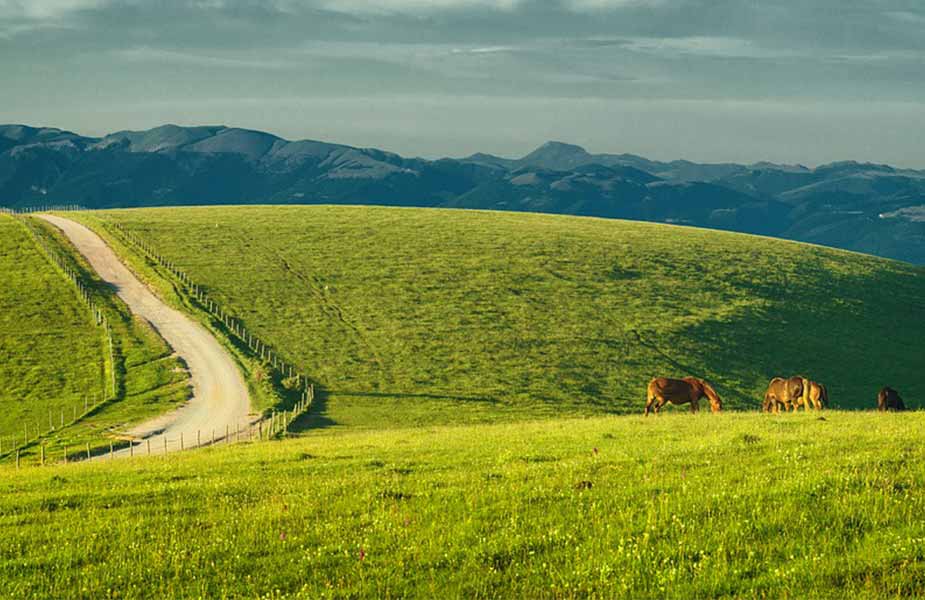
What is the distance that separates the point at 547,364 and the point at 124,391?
3614 cm

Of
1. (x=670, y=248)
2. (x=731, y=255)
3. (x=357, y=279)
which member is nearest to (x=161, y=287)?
(x=357, y=279)

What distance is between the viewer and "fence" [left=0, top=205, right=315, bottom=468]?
149 ft

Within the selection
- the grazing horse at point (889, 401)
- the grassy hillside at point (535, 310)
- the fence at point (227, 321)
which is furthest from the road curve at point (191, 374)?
the grazing horse at point (889, 401)

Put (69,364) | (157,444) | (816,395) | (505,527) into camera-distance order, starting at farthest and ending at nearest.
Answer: (69,364)
(157,444)
(816,395)
(505,527)

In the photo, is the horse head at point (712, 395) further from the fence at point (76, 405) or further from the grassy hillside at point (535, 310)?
the fence at point (76, 405)

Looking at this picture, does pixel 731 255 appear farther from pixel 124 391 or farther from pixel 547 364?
pixel 124 391

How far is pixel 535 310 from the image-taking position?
90.1 metres

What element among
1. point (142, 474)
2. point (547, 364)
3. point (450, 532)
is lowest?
point (547, 364)

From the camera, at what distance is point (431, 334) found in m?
81.9

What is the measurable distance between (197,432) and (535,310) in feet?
156

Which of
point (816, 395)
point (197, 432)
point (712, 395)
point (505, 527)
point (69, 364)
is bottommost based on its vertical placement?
point (197, 432)

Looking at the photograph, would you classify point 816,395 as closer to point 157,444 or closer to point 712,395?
point 712,395

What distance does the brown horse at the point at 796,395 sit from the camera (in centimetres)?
3978

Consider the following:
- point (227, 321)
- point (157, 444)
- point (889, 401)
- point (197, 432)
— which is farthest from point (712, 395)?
point (227, 321)
